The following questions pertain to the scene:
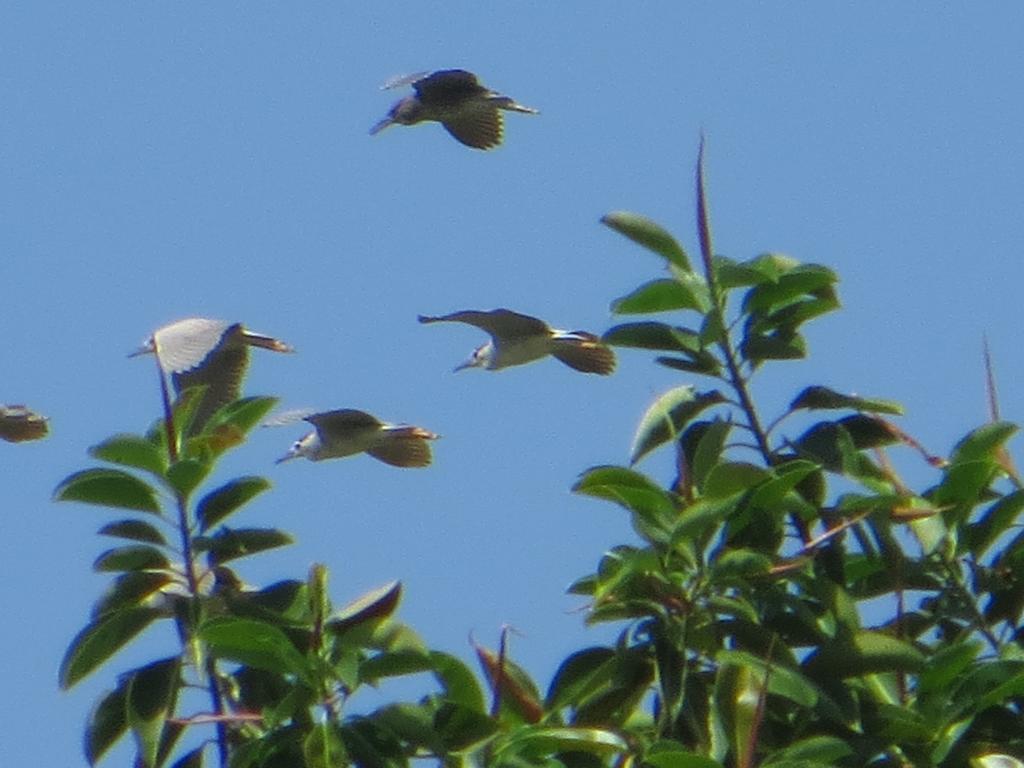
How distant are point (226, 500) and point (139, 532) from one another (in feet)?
0.50

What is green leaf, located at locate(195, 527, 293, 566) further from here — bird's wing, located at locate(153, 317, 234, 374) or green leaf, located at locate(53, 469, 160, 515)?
bird's wing, located at locate(153, 317, 234, 374)

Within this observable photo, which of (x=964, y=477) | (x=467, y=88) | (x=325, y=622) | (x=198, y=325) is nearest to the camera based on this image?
(x=325, y=622)

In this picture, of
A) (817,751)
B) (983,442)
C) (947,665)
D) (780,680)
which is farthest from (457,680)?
(983,442)

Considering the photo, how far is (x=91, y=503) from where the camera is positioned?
3980 millimetres

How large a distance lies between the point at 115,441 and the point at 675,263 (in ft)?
3.34

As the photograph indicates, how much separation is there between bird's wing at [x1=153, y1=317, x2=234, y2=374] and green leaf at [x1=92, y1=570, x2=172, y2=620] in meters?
2.28

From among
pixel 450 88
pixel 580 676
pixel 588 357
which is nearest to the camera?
pixel 580 676

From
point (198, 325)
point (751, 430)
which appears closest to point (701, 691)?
point (751, 430)

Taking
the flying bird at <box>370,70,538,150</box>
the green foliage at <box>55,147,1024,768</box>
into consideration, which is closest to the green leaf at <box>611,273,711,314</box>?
the green foliage at <box>55,147,1024,768</box>

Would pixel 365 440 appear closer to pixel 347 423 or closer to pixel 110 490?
pixel 347 423

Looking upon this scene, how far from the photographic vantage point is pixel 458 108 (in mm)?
10164

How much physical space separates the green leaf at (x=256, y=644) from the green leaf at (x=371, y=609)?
0.46 ft

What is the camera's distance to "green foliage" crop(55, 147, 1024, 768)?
12.0 ft

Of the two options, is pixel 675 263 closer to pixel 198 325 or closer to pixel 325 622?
pixel 325 622
